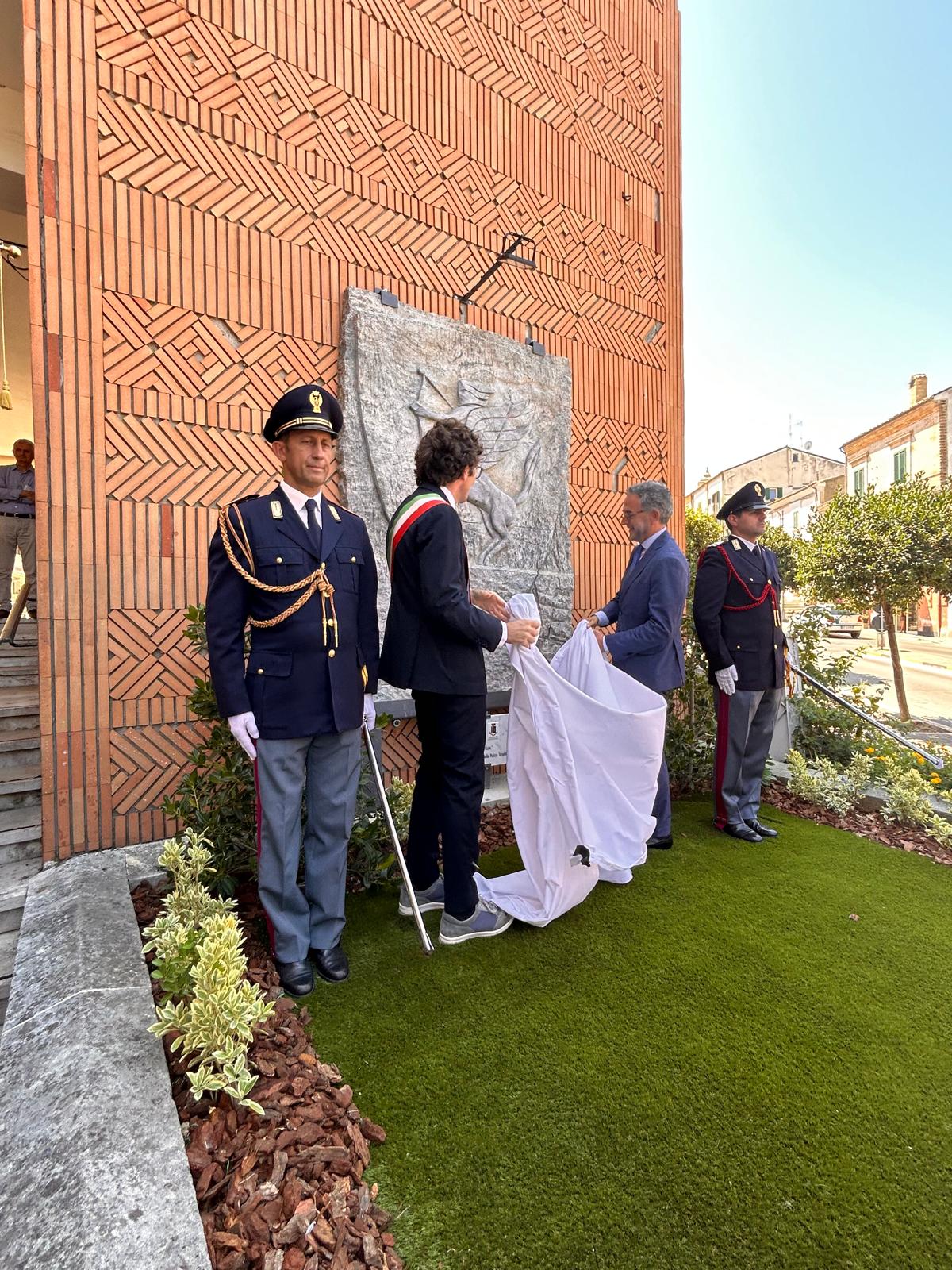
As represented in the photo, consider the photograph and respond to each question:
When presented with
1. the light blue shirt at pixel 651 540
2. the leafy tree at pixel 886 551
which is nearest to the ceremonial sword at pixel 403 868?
the light blue shirt at pixel 651 540

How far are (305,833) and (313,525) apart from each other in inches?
47.3

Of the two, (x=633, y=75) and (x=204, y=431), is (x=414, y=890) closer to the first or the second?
(x=204, y=431)

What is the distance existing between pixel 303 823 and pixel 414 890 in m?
0.61

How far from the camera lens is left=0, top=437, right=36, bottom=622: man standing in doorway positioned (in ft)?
18.4

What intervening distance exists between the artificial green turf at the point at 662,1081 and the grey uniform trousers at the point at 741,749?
98 cm

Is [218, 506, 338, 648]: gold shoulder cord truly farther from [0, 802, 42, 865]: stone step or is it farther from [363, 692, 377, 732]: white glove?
[0, 802, 42, 865]: stone step

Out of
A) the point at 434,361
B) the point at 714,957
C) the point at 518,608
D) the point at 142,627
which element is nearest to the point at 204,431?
the point at 142,627

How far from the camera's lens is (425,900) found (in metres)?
3.05

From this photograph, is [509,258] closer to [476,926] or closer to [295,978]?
[476,926]

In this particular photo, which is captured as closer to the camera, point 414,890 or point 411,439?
point 414,890

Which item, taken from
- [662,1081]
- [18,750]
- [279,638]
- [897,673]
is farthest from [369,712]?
[897,673]

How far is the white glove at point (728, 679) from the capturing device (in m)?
4.04

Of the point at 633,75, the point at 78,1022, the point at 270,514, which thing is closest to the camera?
the point at 78,1022

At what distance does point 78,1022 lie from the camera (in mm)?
1889
